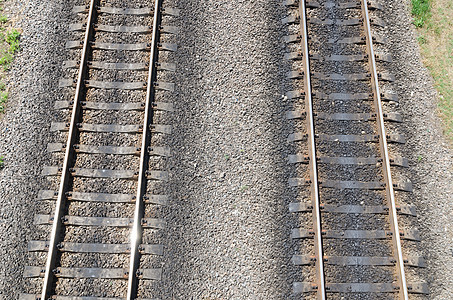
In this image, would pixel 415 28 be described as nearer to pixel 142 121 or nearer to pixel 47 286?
pixel 142 121

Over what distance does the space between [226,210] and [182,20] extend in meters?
3.79

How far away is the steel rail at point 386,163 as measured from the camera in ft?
19.1

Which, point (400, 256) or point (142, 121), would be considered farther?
point (142, 121)

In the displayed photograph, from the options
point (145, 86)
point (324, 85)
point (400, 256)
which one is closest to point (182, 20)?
point (145, 86)

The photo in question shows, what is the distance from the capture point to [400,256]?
5895 mm

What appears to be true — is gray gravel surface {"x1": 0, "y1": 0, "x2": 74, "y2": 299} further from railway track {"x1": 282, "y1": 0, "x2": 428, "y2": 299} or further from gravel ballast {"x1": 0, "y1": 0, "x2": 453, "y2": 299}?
railway track {"x1": 282, "y1": 0, "x2": 428, "y2": 299}

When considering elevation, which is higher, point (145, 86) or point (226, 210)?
point (145, 86)

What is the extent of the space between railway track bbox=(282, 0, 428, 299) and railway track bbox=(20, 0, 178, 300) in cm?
235

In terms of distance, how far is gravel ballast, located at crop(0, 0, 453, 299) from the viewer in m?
5.96

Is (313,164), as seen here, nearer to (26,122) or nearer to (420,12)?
(420,12)

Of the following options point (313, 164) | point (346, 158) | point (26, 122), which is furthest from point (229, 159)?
point (26, 122)

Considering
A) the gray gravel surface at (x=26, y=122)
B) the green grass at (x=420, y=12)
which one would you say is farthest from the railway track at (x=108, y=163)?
the green grass at (x=420, y=12)

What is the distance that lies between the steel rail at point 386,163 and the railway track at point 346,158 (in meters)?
0.02

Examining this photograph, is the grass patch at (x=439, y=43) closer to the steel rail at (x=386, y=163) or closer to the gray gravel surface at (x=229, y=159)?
the steel rail at (x=386, y=163)
